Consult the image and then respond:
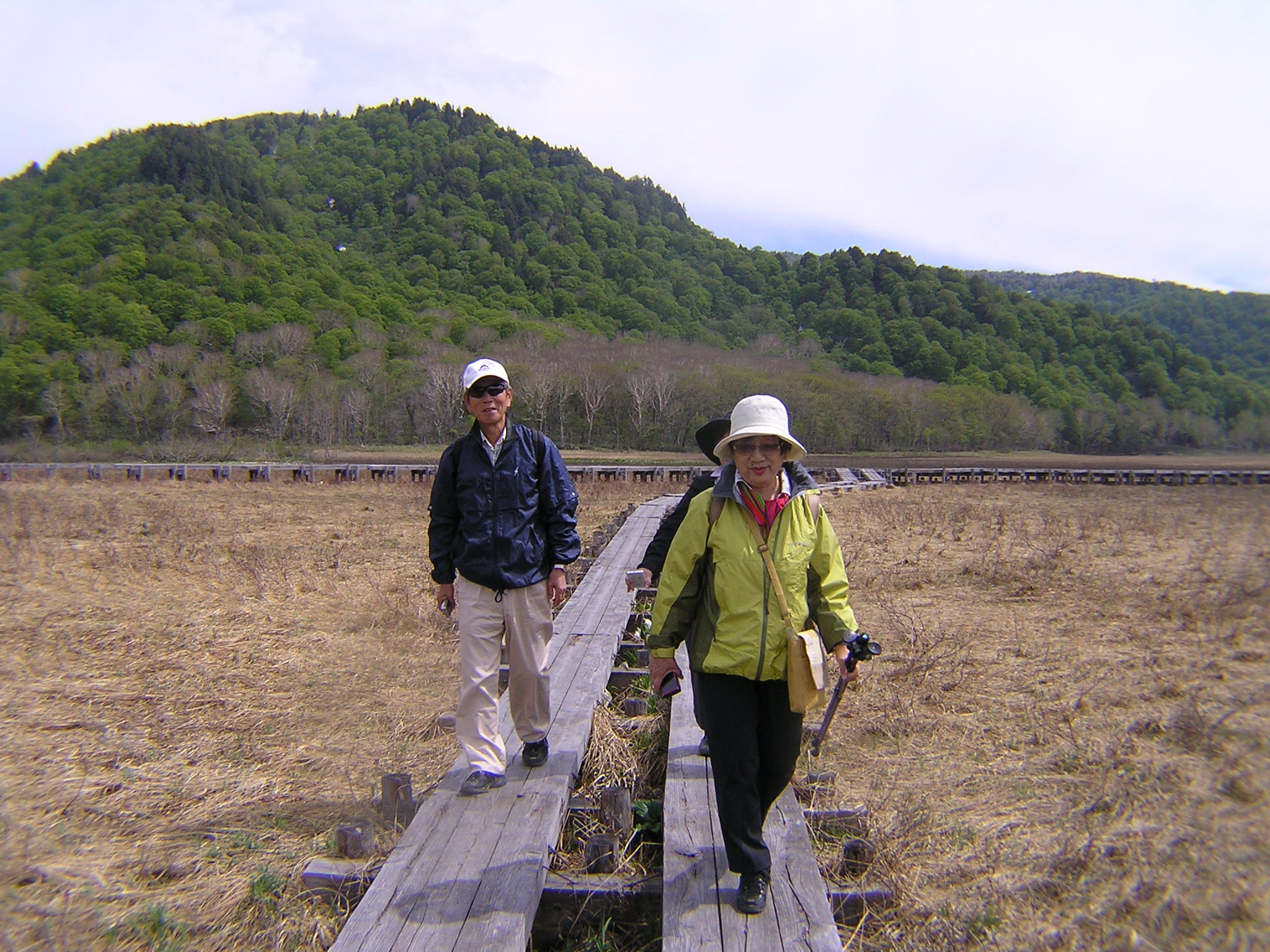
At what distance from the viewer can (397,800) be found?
365 centimetres

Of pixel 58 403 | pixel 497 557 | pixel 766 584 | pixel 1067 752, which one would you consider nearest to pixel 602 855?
pixel 497 557

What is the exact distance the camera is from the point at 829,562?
2818mm

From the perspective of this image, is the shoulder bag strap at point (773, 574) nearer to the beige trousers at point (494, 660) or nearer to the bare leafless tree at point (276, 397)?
the beige trousers at point (494, 660)

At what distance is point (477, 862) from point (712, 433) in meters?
2.02

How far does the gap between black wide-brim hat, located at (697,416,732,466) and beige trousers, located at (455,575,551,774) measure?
1016mm

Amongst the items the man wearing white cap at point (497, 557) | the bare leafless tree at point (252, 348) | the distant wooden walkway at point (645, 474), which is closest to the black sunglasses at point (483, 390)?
the man wearing white cap at point (497, 557)

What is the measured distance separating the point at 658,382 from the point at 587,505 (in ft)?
119

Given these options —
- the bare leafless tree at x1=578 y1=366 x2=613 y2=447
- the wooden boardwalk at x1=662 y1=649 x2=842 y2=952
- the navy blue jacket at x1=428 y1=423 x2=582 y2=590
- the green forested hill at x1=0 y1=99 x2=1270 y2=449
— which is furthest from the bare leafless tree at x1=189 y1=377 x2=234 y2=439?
the wooden boardwalk at x1=662 y1=649 x2=842 y2=952

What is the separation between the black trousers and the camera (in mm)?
2795

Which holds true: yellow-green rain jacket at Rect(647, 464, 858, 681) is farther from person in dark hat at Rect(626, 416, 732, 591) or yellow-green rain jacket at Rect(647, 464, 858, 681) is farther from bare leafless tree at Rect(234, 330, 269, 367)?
Result: bare leafless tree at Rect(234, 330, 269, 367)

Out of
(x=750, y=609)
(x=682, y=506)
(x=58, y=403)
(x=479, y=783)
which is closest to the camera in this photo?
(x=750, y=609)

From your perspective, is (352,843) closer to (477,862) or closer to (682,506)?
(477,862)

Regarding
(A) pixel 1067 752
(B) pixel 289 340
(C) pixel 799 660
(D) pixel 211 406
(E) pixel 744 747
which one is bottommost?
(A) pixel 1067 752

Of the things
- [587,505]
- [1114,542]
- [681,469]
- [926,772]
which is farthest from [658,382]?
[926,772]
